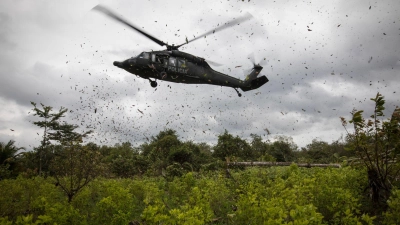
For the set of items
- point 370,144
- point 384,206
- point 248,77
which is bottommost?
point 384,206

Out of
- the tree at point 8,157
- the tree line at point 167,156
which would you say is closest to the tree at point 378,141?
the tree line at point 167,156

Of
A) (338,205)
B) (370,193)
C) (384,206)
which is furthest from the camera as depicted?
(370,193)

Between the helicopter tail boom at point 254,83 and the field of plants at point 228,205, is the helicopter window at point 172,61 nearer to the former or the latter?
the helicopter tail boom at point 254,83

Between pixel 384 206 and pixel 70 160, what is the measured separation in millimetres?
8218

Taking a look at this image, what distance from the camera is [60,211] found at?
439cm

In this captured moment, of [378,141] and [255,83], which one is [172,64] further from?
[378,141]

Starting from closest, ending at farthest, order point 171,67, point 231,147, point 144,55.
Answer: point 144,55 → point 171,67 → point 231,147

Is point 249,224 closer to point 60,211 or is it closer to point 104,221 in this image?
point 104,221

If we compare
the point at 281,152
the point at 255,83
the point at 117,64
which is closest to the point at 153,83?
the point at 117,64

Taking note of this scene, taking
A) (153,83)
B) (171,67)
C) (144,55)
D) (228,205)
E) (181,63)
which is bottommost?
(228,205)

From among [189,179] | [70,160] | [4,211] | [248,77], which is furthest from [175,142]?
[4,211]

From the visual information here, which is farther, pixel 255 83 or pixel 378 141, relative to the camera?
pixel 255 83

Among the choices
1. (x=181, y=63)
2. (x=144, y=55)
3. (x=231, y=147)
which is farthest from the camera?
(x=231, y=147)

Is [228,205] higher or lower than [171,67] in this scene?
lower
